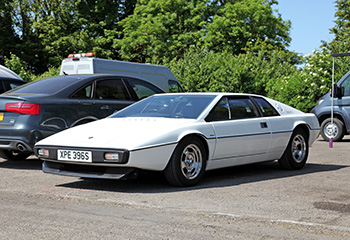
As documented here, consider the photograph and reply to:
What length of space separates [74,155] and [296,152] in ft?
12.4

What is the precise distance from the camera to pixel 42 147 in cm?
709

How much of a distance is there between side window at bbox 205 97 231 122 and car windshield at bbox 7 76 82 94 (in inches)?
112

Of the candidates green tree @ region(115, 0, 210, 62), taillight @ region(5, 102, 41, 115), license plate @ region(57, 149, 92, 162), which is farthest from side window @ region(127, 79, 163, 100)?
Result: green tree @ region(115, 0, 210, 62)

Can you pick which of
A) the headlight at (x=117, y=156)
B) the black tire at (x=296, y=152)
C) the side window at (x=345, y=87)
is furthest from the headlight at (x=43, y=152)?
the side window at (x=345, y=87)

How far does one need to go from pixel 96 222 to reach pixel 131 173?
1.65 meters

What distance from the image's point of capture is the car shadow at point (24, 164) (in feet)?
30.4

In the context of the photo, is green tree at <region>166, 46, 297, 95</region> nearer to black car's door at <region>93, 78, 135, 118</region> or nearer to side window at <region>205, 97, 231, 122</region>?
black car's door at <region>93, 78, 135, 118</region>

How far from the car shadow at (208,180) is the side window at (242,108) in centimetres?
87

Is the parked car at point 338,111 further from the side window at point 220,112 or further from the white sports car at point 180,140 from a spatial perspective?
the side window at point 220,112

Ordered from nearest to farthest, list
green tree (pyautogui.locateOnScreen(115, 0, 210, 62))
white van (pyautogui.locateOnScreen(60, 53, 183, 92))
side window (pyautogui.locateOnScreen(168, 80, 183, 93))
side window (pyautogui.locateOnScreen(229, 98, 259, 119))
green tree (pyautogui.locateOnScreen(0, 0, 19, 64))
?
side window (pyautogui.locateOnScreen(229, 98, 259, 119)) → white van (pyautogui.locateOnScreen(60, 53, 183, 92)) → side window (pyautogui.locateOnScreen(168, 80, 183, 93)) → green tree (pyautogui.locateOnScreen(115, 0, 210, 62)) → green tree (pyautogui.locateOnScreen(0, 0, 19, 64))

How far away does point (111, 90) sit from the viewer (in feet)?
32.5

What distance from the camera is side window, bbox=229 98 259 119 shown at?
7.94 m

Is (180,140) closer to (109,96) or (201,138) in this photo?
(201,138)

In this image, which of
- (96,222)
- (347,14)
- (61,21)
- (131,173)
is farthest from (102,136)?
(347,14)
